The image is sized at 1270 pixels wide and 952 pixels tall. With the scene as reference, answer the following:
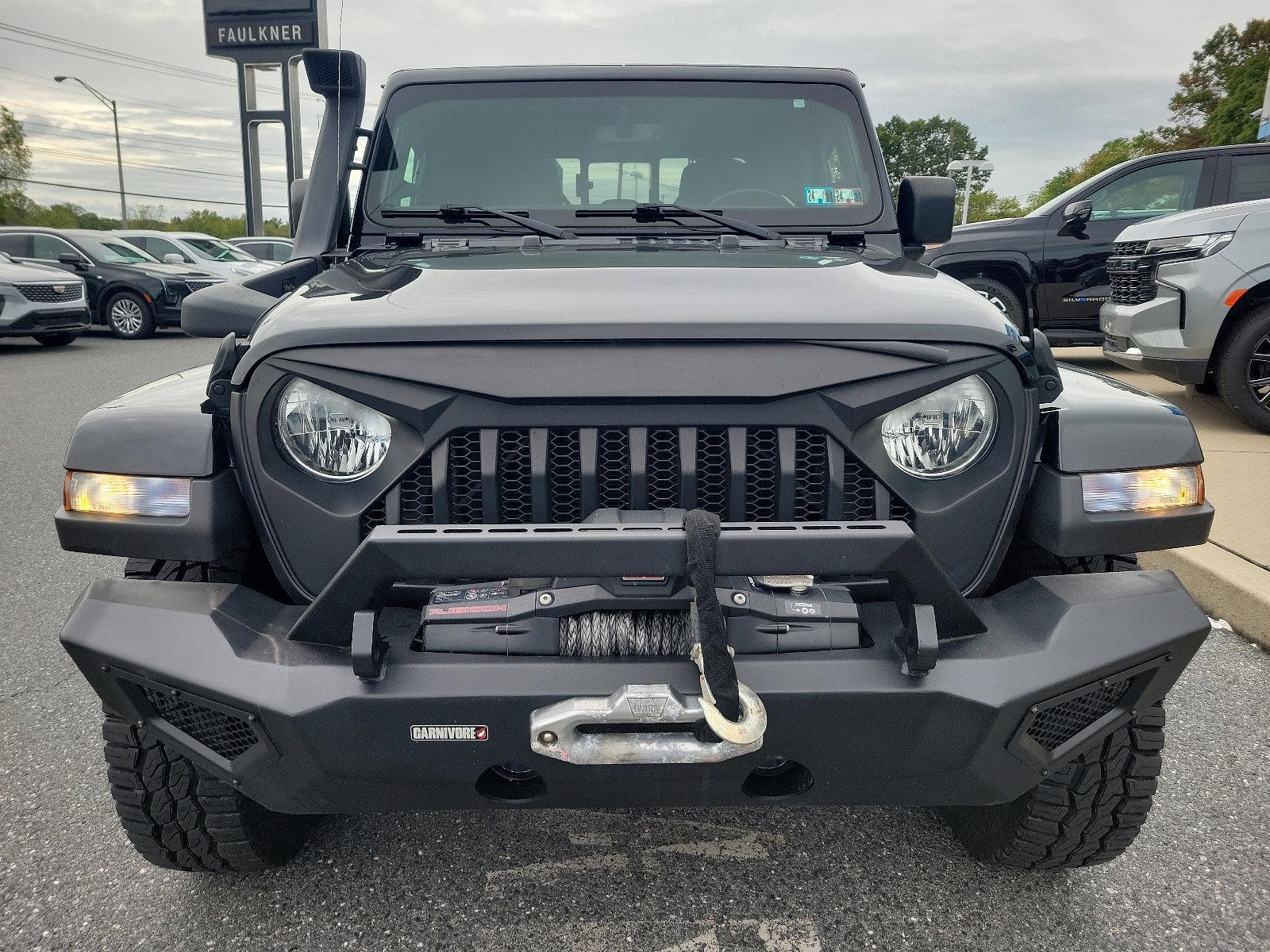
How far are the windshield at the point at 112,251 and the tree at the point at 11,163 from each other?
4452 cm

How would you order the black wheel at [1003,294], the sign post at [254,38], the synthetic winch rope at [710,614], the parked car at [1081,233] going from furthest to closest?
the sign post at [254,38], the black wheel at [1003,294], the parked car at [1081,233], the synthetic winch rope at [710,614]

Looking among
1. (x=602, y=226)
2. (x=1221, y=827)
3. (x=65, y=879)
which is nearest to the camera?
(x=65, y=879)

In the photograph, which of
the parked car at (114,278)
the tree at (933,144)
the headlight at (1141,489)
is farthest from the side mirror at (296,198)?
the tree at (933,144)

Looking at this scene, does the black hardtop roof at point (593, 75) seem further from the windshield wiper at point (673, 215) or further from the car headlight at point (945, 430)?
the car headlight at point (945, 430)

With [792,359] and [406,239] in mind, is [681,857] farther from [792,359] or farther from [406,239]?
[406,239]

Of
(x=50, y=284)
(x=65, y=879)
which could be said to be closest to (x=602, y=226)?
(x=65, y=879)

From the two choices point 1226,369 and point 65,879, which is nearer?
point 65,879

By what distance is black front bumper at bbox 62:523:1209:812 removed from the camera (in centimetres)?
157

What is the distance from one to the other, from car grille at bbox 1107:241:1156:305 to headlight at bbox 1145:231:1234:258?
0.09 metres

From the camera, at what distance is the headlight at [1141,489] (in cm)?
181

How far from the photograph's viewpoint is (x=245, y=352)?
1.82m

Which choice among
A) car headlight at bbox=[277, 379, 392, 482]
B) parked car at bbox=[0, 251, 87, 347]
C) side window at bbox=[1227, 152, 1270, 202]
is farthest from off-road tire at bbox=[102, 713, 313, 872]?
parked car at bbox=[0, 251, 87, 347]

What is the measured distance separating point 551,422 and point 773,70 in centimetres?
198

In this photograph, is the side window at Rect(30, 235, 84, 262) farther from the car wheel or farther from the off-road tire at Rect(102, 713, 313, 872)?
the off-road tire at Rect(102, 713, 313, 872)
